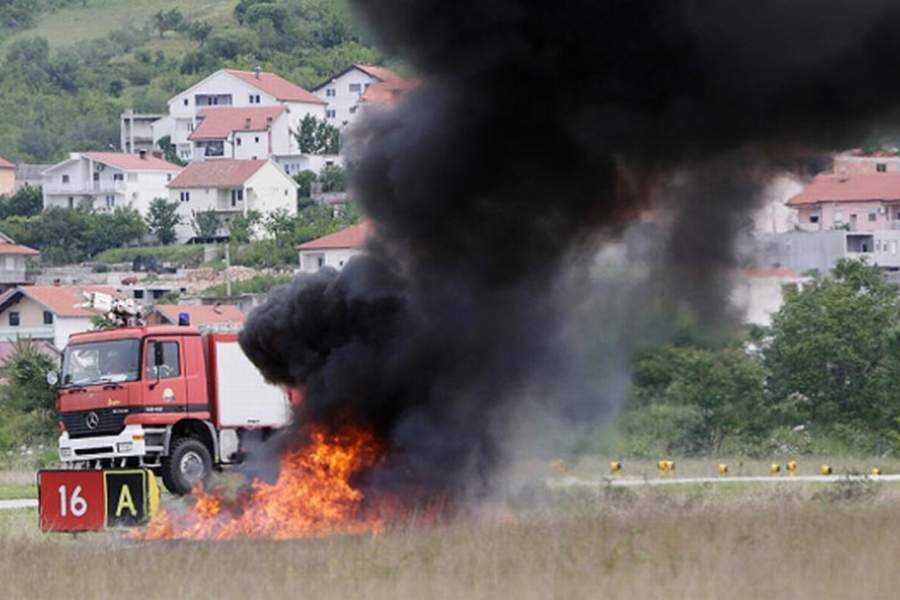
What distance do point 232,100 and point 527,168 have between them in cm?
14691

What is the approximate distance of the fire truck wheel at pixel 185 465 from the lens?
3397cm

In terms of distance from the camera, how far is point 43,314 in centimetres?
11050

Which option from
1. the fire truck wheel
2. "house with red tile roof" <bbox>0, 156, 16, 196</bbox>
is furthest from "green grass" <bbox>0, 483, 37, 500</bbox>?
"house with red tile roof" <bbox>0, 156, 16, 196</bbox>

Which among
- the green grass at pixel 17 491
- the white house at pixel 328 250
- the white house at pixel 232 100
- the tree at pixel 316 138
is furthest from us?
the white house at pixel 232 100

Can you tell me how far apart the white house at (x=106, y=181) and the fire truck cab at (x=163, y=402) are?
11642 centimetres

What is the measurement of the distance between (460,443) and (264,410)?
32.0 feet

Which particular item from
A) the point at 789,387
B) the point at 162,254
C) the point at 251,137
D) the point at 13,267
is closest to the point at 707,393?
the point at 789,387

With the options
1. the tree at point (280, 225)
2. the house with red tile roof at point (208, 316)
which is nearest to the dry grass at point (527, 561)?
the house with red tile roof at point (208, 316)

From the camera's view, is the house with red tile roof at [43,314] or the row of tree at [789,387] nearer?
the row of tree at [789,387]

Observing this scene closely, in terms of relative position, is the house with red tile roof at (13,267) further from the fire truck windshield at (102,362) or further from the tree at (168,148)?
the fire truck windshield at (102,362)

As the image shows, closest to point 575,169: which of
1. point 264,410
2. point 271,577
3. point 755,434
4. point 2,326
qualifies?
point 271,577

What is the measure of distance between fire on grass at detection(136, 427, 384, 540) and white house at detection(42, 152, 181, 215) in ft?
412

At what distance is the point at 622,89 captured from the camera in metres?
24.5

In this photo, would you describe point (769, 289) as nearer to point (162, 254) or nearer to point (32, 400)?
point (32, 400)
